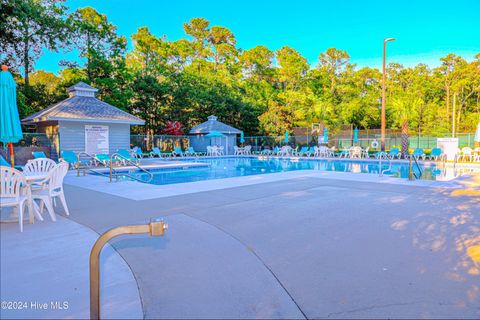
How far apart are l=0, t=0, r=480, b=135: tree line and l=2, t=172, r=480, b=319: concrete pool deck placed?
16716 millimetres

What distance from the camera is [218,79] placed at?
104 ft

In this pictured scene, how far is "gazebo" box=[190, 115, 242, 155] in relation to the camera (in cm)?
2491

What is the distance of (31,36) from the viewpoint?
2145 cm

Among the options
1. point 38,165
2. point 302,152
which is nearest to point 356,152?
point 302,152

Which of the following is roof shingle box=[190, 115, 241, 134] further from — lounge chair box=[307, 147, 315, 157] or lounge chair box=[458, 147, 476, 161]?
lounge chair box=[458, 147, 476, 161]

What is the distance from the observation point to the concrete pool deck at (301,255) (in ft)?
8.14

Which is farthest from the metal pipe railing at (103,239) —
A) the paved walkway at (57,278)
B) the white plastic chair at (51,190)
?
the white plastic chair at (51,190)

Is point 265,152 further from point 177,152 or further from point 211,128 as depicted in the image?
point 177,152

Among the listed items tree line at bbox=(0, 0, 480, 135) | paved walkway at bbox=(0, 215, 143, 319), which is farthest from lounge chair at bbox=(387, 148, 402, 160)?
paved walkway at bbox=(0, 215, 143, 319)

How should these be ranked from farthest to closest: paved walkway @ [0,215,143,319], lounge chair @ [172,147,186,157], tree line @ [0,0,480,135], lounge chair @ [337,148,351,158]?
lounge chair @ [172,147,186,157] → tree line @ [0,0,480,135] → lounge chair @ [337,148,351,158] → paved walkway @ [0,215,143,319]

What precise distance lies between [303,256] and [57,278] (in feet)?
7.65

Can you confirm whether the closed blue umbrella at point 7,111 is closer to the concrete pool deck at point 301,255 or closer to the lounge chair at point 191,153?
the concrete pool deck at point 301,255

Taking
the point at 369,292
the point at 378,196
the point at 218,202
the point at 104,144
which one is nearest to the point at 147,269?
the point at 369,292

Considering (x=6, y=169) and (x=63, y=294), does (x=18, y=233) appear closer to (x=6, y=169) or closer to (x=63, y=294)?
(x=6, y=169)
